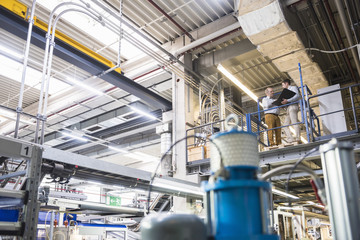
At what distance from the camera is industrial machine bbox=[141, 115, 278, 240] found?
5.32 ft

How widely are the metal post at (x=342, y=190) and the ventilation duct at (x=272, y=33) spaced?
5.07 meters

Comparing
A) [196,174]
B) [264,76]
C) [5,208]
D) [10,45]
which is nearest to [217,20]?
[264,76]

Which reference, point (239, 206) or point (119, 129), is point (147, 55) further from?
point (239, 206)

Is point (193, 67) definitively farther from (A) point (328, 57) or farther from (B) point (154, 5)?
(A) point (328, 57)

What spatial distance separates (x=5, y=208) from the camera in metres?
3.83

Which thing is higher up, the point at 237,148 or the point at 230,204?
the point at 237,148

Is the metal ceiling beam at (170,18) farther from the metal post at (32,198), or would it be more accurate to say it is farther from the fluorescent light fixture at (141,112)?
the metal post at (32,198)

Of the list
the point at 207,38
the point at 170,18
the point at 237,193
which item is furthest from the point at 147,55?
the point at 237,193

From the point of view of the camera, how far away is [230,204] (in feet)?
5.89

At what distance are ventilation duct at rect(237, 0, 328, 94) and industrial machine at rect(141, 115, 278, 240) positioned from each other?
559 cm

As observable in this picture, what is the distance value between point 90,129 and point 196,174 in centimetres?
837

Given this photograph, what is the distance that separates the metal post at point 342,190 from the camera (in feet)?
7.47

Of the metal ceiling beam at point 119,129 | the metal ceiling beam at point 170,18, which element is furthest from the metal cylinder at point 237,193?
the metal ceiling beam at point 119,129

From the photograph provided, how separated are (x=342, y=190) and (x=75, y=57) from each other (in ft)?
27.1
